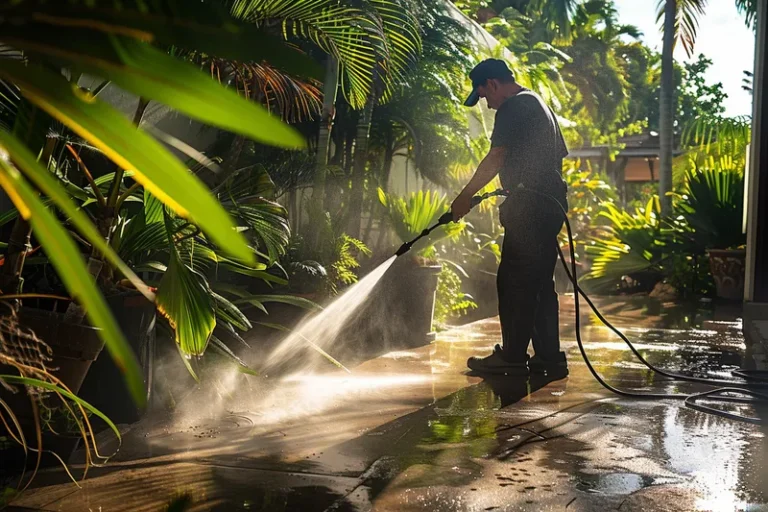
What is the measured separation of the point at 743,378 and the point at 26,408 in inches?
161

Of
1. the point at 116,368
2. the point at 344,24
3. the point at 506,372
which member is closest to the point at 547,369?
the point at 506,372

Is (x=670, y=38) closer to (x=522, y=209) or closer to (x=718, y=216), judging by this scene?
(x=718, y=216)

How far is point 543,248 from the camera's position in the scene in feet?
17.7

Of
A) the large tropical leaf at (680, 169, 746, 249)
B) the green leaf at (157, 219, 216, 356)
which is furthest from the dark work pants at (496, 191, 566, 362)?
the large tropical leaf at (680, 169, 746, 249)

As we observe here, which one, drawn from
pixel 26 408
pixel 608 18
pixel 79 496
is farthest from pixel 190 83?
pixel 608 18

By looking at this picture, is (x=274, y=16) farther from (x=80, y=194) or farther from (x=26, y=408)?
(x=26, y=408)

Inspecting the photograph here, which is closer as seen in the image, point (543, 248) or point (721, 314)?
point (543, 248)

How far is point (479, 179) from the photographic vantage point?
17.5 feet

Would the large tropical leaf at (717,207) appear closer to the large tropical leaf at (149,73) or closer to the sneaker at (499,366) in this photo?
the sneaker at (499,366)

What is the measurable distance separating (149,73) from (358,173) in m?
6.78

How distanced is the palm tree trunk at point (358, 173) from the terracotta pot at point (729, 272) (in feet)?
19.0

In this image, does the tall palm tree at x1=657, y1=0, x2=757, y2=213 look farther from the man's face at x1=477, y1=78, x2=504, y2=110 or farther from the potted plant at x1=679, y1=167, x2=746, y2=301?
the man's face at x1=477, y1=78, x2=504, y2=110

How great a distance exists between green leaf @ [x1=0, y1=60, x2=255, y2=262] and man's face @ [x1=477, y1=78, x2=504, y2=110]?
5.20m

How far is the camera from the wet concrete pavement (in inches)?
113
